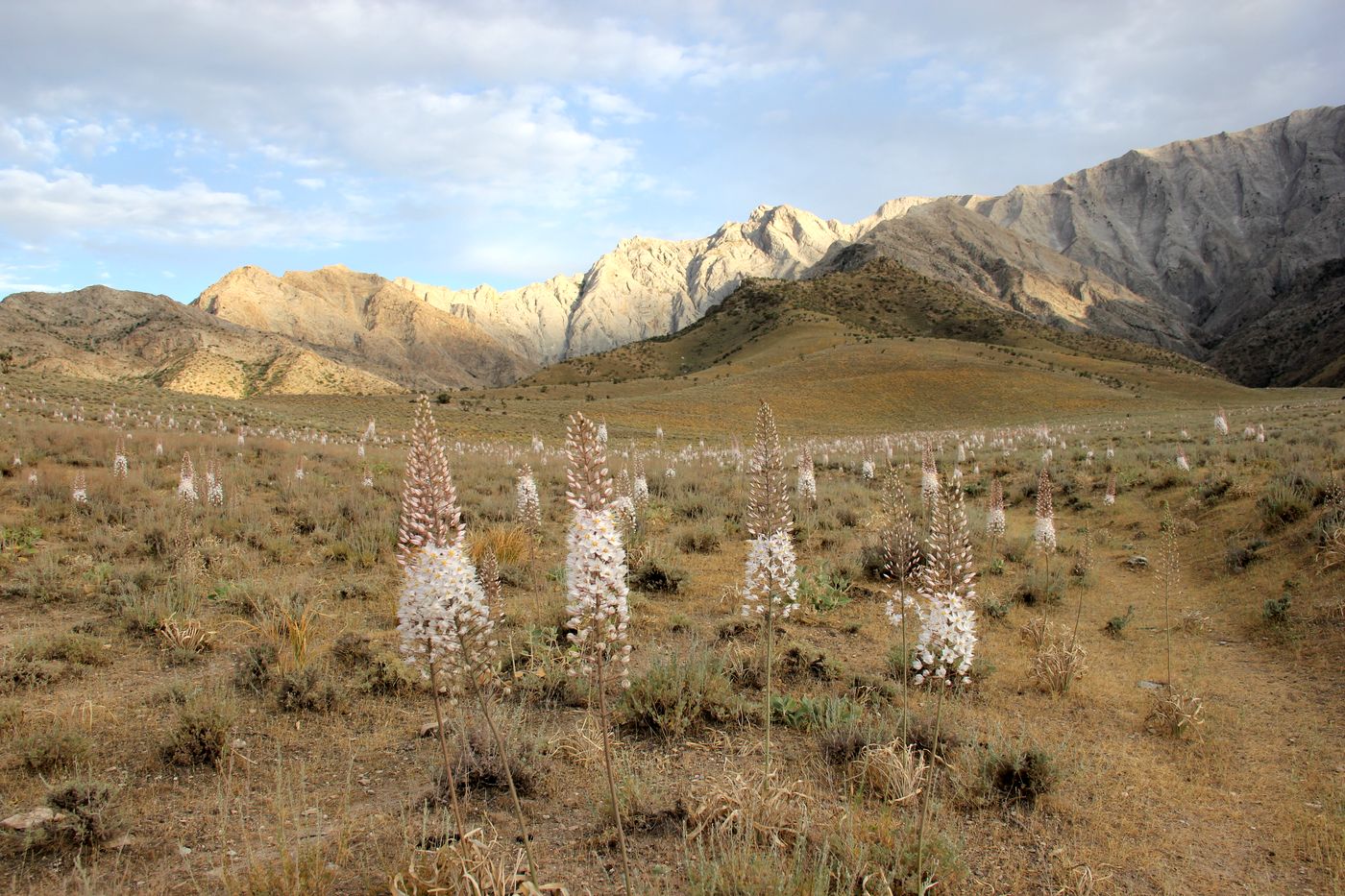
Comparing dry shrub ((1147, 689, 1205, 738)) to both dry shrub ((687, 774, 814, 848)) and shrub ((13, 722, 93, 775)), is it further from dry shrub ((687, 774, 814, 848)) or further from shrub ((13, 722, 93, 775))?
shrub ((13, 722, 93, 775))

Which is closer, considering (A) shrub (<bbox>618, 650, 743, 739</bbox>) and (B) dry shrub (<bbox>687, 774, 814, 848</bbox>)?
(B) dry shrub (<bbox>687, 774, 814, 848</bbox>)

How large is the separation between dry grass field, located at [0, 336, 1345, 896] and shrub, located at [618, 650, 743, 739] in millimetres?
28

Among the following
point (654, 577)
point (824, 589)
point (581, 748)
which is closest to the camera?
point (581, 748)

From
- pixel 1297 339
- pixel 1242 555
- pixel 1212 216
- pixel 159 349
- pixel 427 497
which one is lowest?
pixel 1242 555

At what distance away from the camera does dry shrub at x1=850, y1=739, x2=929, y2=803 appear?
12.6ft

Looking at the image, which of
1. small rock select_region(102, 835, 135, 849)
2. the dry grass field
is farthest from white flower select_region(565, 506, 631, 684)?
small rock select_region(102, 835, 135, 849)

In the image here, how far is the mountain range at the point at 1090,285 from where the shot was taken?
331 ft

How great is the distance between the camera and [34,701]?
498cm

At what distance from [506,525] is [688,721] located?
7.02 m

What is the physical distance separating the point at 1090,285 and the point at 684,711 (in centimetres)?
16834

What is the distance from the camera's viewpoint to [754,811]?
3.43 m

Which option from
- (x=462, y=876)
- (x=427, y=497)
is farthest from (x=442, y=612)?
(x=462, y=876)

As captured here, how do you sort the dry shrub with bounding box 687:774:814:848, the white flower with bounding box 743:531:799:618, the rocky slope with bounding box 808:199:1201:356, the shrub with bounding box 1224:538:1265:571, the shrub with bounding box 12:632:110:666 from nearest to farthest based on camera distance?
the dry shrub with bounding box 687:774:814:848 → the white flower with bounding box 743:531:799:618 → the shrub with bounding box 12:632:110:666 → the shrub with bounding box 1224:538:1265:571 → the rocky slope with bounding box 808:199:1201:356

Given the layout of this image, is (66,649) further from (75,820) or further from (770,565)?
(770,565)
